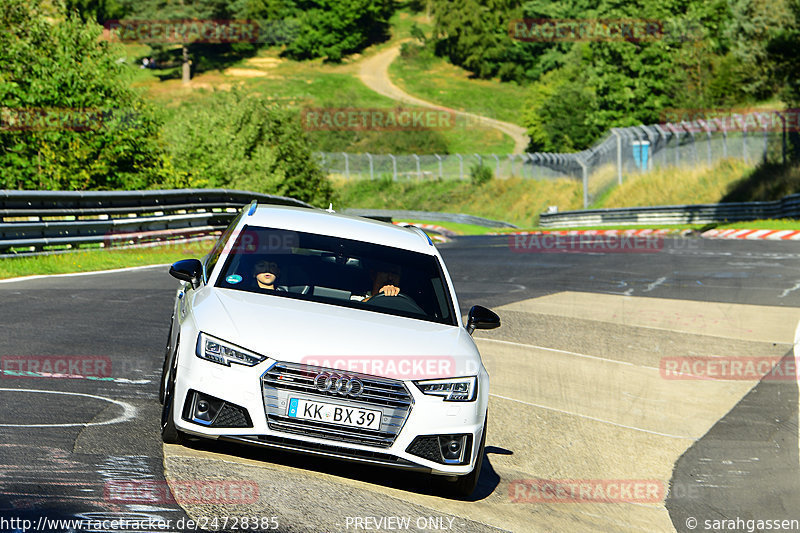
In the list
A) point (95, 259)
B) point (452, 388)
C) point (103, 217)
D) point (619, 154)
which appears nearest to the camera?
point (452, 388)

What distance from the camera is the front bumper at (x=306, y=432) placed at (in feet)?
20.1

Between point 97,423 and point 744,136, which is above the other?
point 97,423

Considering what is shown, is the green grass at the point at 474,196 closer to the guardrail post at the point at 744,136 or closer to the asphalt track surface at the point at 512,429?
the guardrail post at the point at 744,136

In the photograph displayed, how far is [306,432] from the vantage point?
620 centimetres

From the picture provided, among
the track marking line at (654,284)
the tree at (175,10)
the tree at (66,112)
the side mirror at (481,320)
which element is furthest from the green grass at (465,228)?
the tree at (175,10)

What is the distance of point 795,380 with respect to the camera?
11641 mm

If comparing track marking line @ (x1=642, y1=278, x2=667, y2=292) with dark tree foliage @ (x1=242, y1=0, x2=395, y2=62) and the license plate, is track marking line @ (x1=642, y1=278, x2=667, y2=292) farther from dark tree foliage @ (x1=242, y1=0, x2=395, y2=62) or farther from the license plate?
dark tree foliage @ (x1=242, y1=0, x2=395, y2=62)

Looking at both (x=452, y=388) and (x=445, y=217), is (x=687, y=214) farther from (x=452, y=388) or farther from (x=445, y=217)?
(x=452, y=388)

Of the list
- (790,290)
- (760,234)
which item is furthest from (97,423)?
(760,234)

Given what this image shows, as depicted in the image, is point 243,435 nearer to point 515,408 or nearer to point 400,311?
point 400,311

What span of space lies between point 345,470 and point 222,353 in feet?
4.20

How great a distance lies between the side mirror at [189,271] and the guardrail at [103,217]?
378 inches

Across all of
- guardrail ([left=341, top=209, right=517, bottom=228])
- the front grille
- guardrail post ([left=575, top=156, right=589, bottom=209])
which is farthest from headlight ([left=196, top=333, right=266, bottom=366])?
guardrail post ([left=575, top=156, right=589, bottom=209])

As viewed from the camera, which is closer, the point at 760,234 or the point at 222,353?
the point at 222,353
